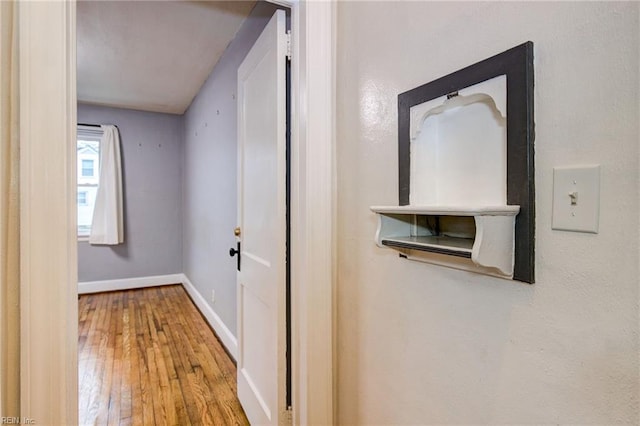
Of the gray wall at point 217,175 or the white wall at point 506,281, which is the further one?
the gray wall at point 217,175

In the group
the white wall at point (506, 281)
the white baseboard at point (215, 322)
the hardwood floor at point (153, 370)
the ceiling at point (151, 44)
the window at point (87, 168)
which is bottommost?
the hardwood floor at point (153, 370)

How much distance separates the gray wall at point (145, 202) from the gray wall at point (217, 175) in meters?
0.65

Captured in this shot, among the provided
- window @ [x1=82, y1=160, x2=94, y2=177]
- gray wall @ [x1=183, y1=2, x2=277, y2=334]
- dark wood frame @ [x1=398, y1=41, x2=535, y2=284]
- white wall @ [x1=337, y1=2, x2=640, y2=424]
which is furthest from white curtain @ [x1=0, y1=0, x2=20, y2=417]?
window @ [x1=82, y1=160, x2=94, y2=177]

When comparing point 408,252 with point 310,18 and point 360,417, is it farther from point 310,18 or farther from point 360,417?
point 310,18

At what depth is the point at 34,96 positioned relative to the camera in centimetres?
84

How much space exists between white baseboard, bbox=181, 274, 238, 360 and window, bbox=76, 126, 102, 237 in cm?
160

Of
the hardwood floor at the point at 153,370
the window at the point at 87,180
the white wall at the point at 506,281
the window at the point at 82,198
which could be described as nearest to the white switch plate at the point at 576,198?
the white wall at the point at 506,281

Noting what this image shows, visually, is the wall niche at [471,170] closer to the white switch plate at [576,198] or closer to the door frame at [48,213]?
the white switch plate at [576,198]

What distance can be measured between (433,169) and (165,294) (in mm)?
4397

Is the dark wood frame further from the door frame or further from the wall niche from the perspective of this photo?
the door frame

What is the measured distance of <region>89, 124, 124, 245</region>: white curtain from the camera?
4387mm

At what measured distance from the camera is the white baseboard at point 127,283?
14.5 feet

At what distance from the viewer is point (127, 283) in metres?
4.62

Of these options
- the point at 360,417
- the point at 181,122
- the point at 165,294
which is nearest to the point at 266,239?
the point at 360,417
